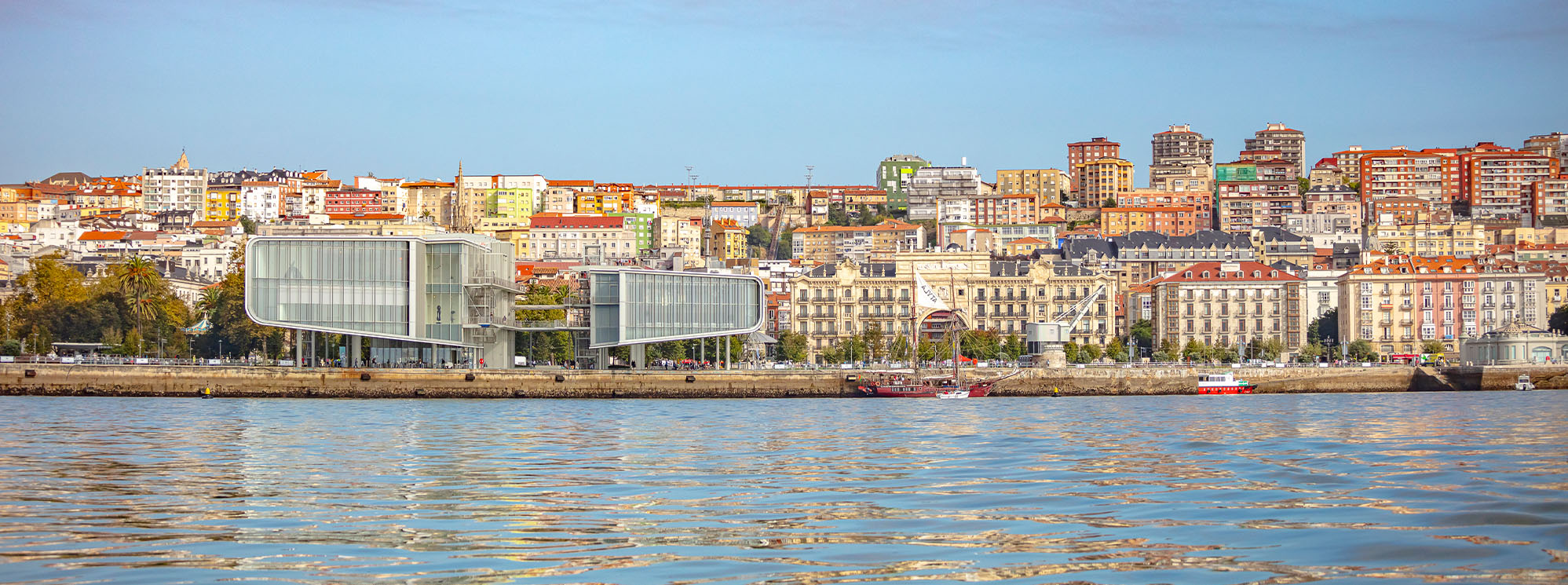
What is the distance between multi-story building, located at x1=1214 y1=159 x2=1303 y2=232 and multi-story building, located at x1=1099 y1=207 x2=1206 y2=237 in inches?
245

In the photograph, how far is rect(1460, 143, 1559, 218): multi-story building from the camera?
582 feet

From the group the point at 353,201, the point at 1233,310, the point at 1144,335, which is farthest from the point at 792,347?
the point at 353,201

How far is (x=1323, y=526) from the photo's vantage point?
1602 cm

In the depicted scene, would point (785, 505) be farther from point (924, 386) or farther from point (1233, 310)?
point (1233, 310)

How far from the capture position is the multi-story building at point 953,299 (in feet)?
354

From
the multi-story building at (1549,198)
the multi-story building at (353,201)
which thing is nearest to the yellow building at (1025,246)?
the multi-story building at (1549,198)

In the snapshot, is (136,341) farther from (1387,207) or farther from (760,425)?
(1387,207)

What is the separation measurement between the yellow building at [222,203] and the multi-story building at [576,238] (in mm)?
46099

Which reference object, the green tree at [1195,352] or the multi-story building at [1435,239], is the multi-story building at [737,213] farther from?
the green tree at [1195,352]

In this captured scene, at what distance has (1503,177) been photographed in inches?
7042

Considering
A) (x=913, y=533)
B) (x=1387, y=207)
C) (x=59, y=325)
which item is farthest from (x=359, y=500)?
(x=1387, y=207)

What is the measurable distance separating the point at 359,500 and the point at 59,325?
73383mm

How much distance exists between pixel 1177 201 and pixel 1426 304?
59.6 meters

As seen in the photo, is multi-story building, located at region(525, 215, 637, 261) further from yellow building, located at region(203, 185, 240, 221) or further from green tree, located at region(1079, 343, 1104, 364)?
green tree, located at region(1079, 343, 1104, 364)
